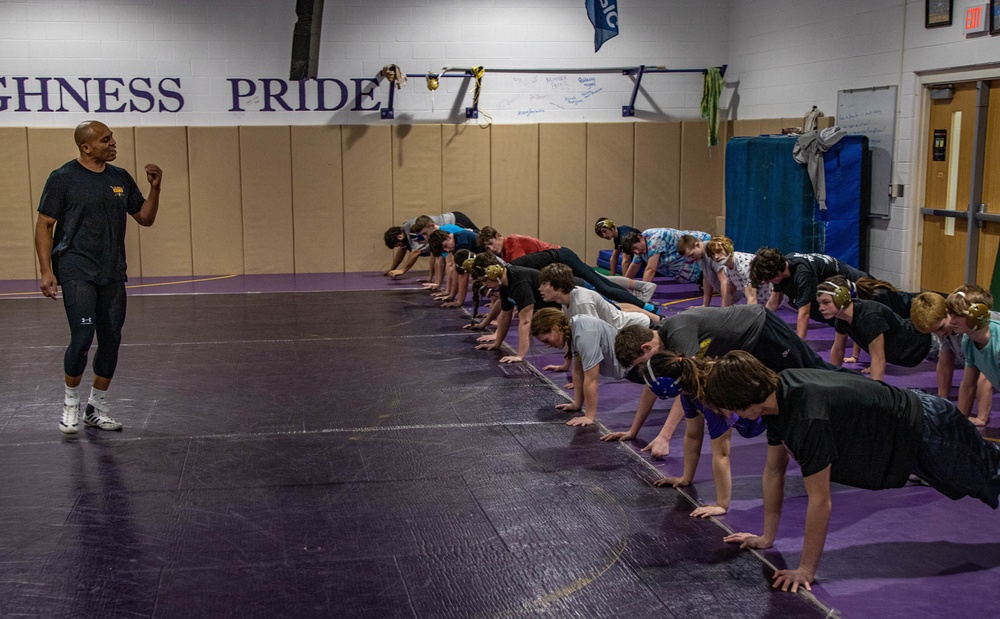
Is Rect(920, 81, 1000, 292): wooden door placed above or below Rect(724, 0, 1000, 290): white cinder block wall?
below

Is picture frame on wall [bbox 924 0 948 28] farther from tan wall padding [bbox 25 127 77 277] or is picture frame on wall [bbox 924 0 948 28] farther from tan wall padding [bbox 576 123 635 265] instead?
tan wall padding [bbox 25 127 77 277]

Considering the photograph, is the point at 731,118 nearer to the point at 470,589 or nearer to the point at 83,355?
the point at 83,355

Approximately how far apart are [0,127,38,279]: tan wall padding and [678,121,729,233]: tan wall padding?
895 centimetres

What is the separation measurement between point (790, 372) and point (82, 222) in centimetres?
420

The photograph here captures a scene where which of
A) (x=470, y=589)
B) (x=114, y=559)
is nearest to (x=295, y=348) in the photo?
(x=114, y=559)

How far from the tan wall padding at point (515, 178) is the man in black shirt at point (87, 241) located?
8562 millimetres

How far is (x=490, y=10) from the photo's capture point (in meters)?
14.2

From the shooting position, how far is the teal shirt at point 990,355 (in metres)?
5.58

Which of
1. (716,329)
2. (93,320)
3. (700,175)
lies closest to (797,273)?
(716,329)

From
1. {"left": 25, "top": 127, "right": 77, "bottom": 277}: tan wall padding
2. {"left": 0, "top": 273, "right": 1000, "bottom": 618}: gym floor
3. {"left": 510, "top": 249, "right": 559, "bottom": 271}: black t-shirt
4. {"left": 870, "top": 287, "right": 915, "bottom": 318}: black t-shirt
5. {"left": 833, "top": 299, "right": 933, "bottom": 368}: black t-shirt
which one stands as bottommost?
{"left": 0, "top": 273, "right": 1000, "bottom": 618}: gym floor

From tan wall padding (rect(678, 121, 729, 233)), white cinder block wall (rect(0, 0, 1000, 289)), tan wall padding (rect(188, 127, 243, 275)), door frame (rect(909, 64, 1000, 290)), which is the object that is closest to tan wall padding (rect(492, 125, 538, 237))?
white cinder block wall (rect(0, 0, 1000, 289))

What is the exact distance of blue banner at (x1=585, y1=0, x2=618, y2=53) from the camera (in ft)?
42.1

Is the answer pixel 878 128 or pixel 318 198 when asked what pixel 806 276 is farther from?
pixel 318 198

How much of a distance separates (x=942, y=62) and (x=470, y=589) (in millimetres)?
8106
